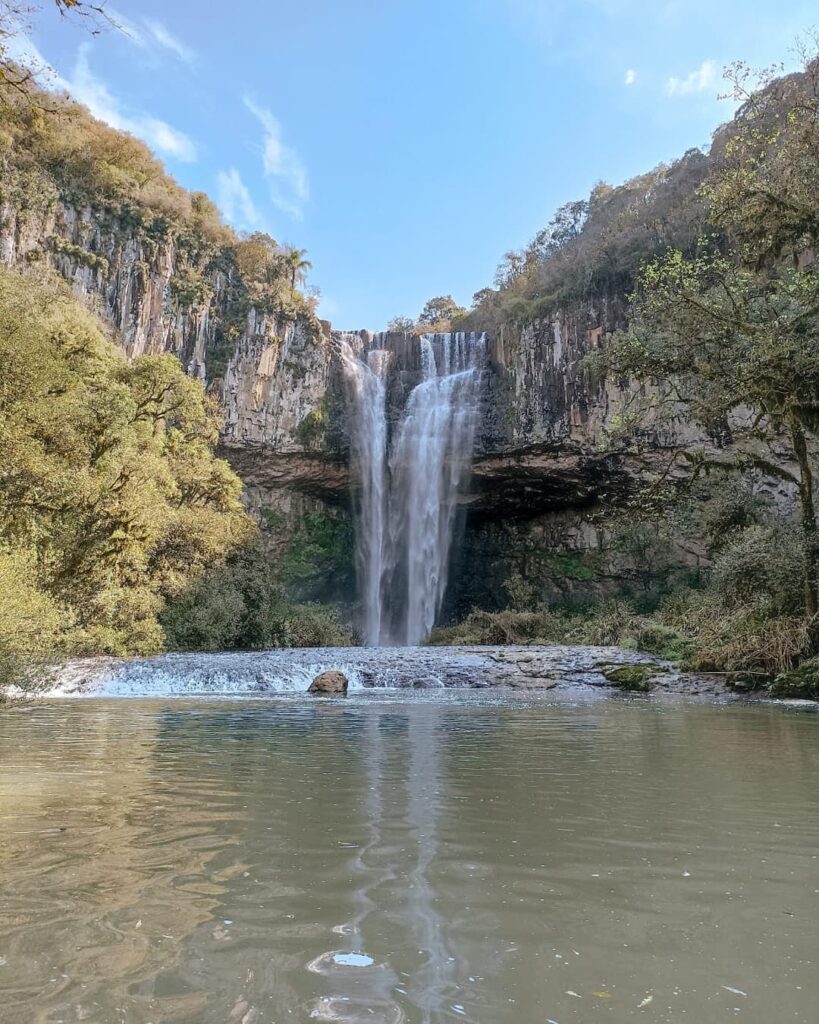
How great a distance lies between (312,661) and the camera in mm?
14984

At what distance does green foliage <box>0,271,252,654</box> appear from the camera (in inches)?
429

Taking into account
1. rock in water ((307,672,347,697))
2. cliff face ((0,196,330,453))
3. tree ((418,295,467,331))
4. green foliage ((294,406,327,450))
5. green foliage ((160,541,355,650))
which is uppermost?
tree ((418,295,467,331))

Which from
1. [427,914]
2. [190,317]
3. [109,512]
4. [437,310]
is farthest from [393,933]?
[437,310]

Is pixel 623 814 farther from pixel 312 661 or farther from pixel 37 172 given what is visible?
pixel 37 172

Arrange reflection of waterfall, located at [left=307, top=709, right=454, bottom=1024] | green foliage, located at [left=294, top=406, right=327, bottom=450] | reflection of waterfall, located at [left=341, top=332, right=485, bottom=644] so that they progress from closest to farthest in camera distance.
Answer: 1. reflection of waterfall, located at [left=307, top=709, right=454, bottom=1024]
2. reflection of waterfall, located at [left=341, top=332, right=485, bottom=644]
3. green foliage, located at [left=294, top=406, right=327, bottom=450]

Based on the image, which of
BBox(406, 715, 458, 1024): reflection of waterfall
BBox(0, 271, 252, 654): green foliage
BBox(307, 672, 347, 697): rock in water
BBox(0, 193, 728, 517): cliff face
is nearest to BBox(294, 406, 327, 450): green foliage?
BBox(0, 193, 728, 517): cliff face

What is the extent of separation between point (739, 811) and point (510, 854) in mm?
1378

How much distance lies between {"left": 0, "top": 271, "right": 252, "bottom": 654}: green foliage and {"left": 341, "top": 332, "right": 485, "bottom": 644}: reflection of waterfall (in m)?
7.00

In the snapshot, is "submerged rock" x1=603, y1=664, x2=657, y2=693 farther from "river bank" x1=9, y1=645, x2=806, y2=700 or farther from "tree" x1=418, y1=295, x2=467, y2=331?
"tree" x1=418, y1=295, x2=467, y2=331

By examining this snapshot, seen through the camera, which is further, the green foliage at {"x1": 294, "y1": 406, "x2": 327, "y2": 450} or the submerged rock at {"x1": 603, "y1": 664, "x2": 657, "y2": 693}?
the green foliage at {"x1": 294, "y1": 406, "x2": 327, "y2": 450}

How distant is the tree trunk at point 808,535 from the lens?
441 inches

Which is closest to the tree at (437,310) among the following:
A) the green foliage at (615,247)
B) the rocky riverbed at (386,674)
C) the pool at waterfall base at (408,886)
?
the green foliage at (615,247)

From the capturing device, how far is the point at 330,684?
12312 millimetres

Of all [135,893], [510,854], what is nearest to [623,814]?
[510,854]
